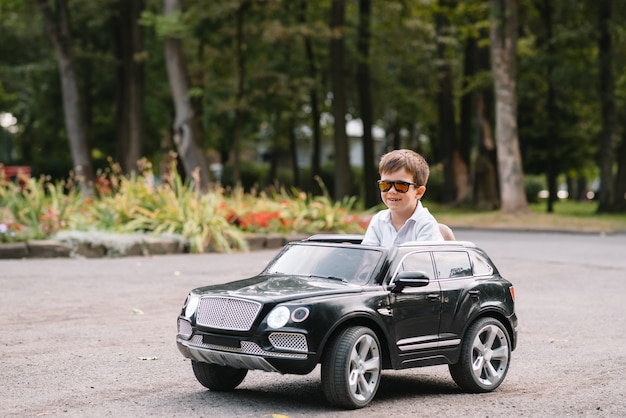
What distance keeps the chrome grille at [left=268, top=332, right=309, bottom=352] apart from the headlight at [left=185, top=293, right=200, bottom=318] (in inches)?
28.5

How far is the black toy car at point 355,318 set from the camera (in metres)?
6.52

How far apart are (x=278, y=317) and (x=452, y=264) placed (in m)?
1.75

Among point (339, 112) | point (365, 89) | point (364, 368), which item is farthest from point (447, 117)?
point (364, 368)

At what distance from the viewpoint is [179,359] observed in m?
8.69

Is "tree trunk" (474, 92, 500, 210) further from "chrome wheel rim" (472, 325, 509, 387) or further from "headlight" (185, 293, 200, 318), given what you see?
"headlight" (185, 293, 200, 318)

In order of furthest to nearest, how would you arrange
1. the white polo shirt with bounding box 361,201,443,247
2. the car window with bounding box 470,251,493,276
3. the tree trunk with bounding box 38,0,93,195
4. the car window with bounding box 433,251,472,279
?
the tree trunk with bounding box 38,0,93,195
the car window with bounding box 470,251,493,276
the white polo shirt with bounding box 361,201,443,247
the car window with bounding box 433,251,472,279

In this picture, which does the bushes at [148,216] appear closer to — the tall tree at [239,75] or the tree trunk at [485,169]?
the tall tree at [239,75]

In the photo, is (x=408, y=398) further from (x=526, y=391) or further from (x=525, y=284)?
(x=525, y=284)

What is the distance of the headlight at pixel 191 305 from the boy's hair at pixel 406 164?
1729mm

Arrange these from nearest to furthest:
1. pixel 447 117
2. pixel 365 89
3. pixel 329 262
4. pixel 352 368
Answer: pixel 352 368 → pixel 329 262 → pixel 365 89 → pixel 447 117

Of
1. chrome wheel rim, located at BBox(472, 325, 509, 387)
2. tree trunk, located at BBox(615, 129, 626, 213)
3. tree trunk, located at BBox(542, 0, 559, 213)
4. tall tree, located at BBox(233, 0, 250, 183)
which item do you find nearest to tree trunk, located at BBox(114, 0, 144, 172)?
tall tree, located at BBox(233, 0, 250, 183)

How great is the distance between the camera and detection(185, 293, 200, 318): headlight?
275 inches

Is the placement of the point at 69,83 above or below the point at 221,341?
above

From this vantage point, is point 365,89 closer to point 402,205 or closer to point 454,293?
point 402,205
